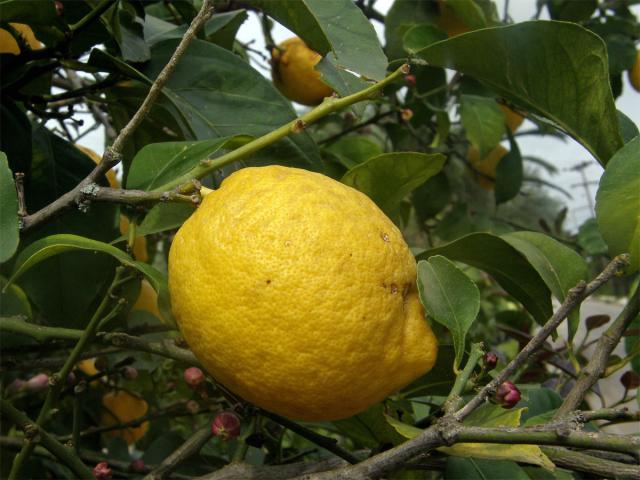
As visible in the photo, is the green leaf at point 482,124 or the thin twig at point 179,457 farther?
the green leaf at point 482,124

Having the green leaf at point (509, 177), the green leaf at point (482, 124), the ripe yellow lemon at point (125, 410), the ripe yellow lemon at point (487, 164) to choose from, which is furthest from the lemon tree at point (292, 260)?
the ripe yellow lemon at point (487, 164)

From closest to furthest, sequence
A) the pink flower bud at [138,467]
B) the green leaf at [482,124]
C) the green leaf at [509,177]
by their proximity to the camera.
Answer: the pink flower bud at [138,467], the green leaf at [482,124], the green leaf at [509,177]

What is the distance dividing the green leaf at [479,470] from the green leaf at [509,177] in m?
0.82

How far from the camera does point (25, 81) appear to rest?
2.18ft

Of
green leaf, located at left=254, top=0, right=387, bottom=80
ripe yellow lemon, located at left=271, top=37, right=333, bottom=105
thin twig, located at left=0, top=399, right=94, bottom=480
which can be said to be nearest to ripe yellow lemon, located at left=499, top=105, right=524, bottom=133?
ripe yellow lemon, located at left=271, top=37, right=333, bottom=105

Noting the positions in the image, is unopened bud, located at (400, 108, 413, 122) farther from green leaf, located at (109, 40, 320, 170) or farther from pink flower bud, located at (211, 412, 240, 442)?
pink flower bud, located at (211, 412, 240, 442)

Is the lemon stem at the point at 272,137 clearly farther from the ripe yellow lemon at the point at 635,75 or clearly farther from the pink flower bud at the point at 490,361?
the ripe yellow lemon at the point at 635,75

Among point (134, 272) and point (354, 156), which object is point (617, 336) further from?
point (354, 156)

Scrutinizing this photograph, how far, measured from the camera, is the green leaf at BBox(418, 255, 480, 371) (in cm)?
44

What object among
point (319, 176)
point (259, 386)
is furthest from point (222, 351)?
point (319, 176)

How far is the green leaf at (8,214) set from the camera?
0.41m

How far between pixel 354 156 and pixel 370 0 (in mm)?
366

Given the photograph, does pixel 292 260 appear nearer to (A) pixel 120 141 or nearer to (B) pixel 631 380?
(A) pixel 120 141

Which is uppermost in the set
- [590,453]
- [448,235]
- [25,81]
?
[25,81]
